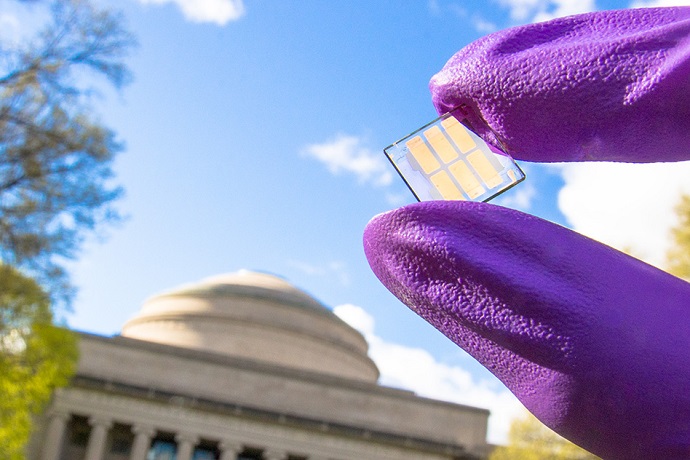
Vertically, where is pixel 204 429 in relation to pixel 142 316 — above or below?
below

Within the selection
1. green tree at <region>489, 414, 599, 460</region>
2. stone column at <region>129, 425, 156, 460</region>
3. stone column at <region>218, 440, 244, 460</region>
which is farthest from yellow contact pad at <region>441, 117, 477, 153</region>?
→ stone column at <region>129, 425, 156, 460</region>

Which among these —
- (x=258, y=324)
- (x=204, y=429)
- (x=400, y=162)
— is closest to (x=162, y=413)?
(x=204, y=429)

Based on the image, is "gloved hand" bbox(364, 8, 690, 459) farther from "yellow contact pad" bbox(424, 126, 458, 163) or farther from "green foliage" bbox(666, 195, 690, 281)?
"green foliage" bbox(666, 195, 690, 281)

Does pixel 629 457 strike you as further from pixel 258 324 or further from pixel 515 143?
pixel 258 324

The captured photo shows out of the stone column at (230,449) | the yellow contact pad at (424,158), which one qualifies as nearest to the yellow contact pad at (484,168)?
the yellow contact pad at (424,158)

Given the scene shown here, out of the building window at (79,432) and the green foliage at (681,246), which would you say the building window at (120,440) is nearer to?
the building window at (79,432)

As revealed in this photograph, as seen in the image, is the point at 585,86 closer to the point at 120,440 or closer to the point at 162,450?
the point at 162,450

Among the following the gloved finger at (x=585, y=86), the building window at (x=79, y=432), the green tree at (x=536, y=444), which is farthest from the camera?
the building window at (x=79, y=432)
